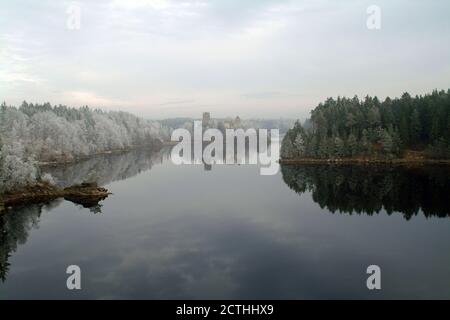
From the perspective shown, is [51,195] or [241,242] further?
[51,195]

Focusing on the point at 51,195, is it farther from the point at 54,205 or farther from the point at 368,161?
the point at 368,161

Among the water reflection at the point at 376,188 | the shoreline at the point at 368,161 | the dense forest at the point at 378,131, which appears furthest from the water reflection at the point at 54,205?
the dense forest at the point at 378,131

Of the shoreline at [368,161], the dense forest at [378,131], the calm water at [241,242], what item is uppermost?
the dense forest at [378,131]

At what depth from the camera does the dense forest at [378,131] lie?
393ft

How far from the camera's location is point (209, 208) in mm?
75000

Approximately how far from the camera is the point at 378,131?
12488 centimetres

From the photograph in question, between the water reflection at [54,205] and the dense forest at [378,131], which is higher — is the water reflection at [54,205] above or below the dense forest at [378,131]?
below

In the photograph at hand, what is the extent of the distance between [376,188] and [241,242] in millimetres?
46806

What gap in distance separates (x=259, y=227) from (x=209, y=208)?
16.2 metres

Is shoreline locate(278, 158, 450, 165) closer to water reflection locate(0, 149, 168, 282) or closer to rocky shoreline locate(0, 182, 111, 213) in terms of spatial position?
water reflection locate(0, 149, 168, 282)

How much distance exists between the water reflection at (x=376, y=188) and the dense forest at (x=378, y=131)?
9.91 meters

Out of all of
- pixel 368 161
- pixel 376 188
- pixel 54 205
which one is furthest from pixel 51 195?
pixel 368 161

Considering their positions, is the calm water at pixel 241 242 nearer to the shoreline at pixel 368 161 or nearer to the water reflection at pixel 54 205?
the water reflection at pixel 54 205
